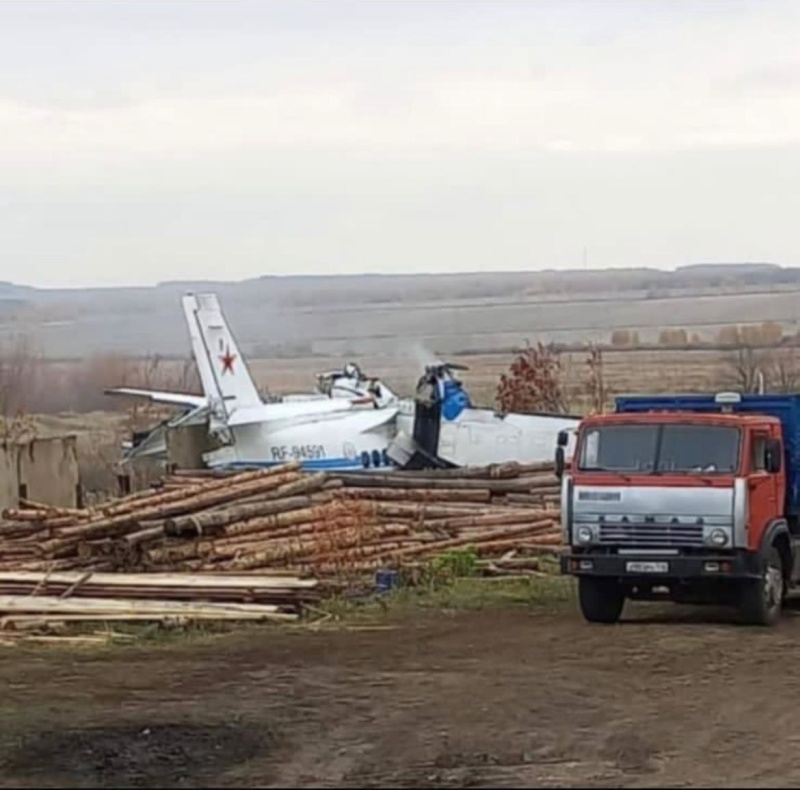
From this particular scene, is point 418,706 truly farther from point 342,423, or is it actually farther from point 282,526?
point 342,423

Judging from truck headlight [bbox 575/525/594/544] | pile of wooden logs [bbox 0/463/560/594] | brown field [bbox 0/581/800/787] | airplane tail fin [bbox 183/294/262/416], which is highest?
airplane tail fin [bbox 183/294/262/416]

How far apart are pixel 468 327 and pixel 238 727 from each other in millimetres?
105675

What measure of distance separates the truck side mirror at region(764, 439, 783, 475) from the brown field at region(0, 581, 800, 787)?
5.92 feet

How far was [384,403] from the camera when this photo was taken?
40.6 metres

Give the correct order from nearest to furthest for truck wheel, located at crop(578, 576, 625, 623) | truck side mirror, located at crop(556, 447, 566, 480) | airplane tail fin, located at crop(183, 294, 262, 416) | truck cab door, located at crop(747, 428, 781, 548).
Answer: truck cab door, located at crop(747, 428, 781, 548)
truck side mirror, located at crop(556, 447, 566, 480)
truck wheel, located at crop(578, 576, 625, 623)
airplane tail fin, located at crop(183, 294, 262, 416)

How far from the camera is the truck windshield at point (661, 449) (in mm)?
20938

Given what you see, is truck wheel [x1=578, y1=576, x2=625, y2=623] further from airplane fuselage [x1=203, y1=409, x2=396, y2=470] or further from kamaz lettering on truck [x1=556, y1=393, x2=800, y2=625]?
airplane fuselage [x1=203, y1=409, x2=396, y2=470]

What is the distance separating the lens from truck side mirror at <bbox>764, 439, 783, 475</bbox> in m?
21.4

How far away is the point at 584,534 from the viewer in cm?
2120

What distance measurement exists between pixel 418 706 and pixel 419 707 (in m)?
0.05

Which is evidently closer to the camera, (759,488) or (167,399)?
(759,488)

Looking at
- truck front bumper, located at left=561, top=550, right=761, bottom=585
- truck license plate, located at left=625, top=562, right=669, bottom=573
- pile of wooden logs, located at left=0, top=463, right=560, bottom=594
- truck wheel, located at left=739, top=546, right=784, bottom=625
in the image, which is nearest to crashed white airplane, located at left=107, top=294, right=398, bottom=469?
pile of wooden logs, located at left=0, top=463, right=560, bottom=594

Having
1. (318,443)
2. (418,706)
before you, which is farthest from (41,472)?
(418,706)

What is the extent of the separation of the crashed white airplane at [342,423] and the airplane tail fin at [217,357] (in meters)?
0.02
